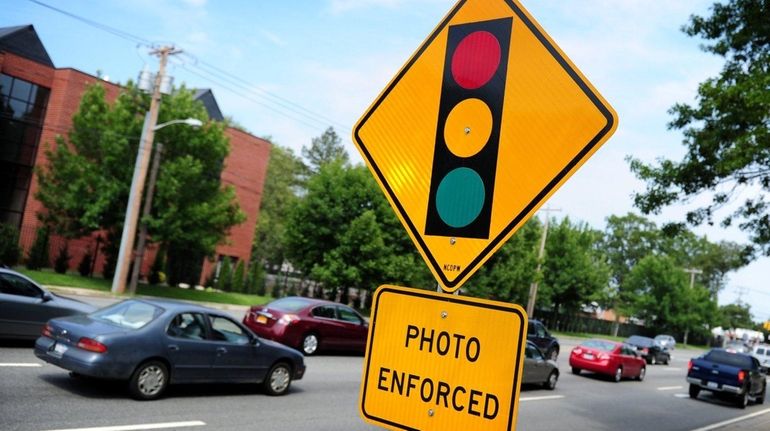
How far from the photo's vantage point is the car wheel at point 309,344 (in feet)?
55.6

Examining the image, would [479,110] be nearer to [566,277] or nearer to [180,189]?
[180,189]

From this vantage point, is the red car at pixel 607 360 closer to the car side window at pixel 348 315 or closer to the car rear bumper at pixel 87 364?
the car side window at pixel 348 315

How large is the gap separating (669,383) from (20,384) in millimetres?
22759

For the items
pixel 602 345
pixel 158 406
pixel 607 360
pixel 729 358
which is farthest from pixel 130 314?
pixel 729 358

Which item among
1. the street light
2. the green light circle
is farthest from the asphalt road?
the street light

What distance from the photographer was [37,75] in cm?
3425

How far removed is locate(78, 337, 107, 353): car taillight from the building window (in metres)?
29.4

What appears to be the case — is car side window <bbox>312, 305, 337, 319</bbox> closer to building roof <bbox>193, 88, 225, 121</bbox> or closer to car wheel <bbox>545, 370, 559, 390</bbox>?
car wheel <bbox>545, 370, 559, 390</bbox>

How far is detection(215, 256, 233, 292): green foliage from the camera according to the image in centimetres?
3975

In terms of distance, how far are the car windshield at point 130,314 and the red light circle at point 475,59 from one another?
824cm

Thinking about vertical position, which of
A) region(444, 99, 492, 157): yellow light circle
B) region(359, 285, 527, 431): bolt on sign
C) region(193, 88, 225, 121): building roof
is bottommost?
region(359, 285, 527, 431): bolt on sign

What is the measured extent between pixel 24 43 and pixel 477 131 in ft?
128

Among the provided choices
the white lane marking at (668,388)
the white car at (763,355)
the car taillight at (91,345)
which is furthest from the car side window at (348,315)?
the white car at (763,355)

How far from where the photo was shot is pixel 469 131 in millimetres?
2482
